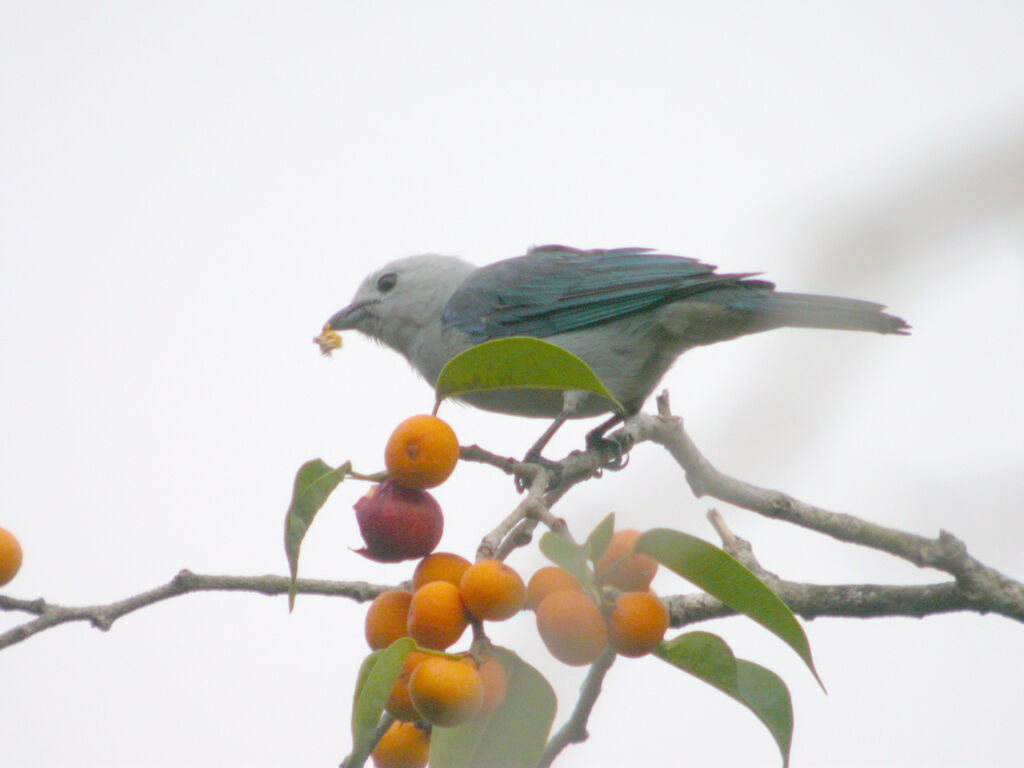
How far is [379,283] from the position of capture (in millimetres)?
7109

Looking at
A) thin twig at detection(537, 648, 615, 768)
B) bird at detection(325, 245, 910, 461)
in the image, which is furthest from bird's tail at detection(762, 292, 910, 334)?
thin twig at detection(537, 648, 615, 768)

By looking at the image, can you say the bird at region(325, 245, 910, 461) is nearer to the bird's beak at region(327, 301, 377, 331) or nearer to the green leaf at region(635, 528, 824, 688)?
the bird's beak at region(327, 301, 377, 331)

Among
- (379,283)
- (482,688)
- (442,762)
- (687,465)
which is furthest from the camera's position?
(379,283)

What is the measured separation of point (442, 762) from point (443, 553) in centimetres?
43

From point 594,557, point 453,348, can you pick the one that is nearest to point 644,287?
point 453,348

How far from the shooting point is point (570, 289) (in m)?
6.23

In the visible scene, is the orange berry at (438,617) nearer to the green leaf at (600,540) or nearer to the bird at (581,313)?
the green leaf at (600,540)

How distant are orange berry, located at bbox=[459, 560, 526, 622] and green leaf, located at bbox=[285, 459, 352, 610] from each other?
374 millimetres

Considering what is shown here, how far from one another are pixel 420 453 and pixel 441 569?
0.27 m

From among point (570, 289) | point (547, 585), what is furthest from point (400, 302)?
point (547, 585)

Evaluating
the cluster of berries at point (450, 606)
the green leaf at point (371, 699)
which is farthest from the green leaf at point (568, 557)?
the green leaf at point (371, 699)

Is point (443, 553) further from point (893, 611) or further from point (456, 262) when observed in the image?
point (456, 262)

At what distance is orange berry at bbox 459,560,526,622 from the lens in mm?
1920

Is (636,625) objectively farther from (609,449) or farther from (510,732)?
(609,449)
